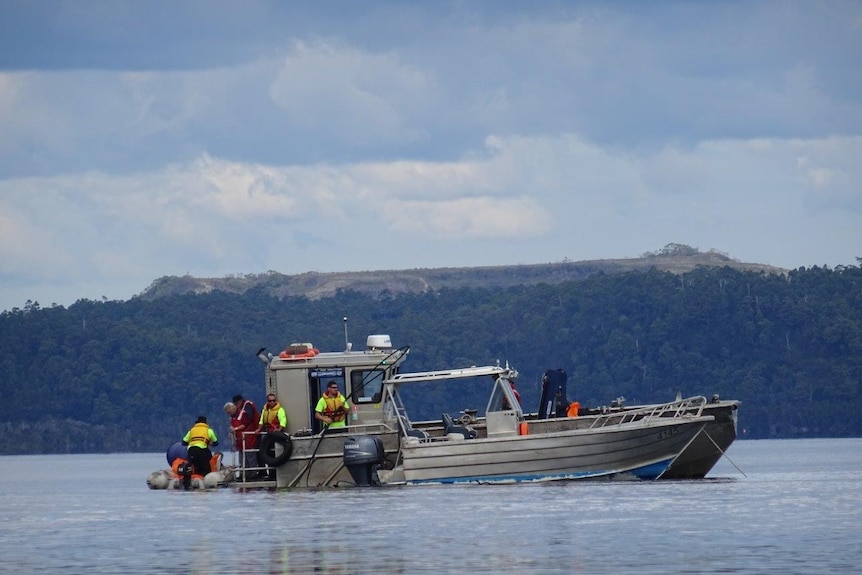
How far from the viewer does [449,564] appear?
2666 cm

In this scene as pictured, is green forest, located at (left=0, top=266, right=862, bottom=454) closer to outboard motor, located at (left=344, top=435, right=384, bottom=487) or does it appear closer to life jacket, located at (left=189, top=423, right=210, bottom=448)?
life jacket, located at (left=189, top=423, right=210, bottom=448)

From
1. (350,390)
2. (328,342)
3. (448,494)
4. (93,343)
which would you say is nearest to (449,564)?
(448,494)

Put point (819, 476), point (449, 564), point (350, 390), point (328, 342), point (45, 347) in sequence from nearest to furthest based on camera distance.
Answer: point (449, 564)
point (350, 390)
point (819, 476)
point (328, 342)
point (45, 347)

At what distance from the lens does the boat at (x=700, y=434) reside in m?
41.9

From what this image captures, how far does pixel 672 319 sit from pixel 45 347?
5659 centimetres

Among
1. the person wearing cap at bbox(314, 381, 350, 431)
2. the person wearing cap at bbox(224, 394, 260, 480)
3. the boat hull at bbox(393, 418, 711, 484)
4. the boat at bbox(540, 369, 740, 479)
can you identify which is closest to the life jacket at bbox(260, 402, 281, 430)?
the person wearing cap at bbox(224, 394, 260, 480)

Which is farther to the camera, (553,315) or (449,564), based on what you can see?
(553,315)

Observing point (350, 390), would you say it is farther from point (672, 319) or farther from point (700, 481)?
point (672, 319)

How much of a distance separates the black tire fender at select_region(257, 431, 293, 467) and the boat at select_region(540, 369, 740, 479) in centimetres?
547

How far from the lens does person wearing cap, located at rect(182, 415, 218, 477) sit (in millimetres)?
44250

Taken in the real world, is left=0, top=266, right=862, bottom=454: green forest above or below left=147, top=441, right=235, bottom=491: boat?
above

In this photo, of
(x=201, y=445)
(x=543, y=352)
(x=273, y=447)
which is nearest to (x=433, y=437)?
(x=273, y=447)

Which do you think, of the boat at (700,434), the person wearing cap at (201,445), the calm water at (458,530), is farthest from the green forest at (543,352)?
the calm water at (458,530)

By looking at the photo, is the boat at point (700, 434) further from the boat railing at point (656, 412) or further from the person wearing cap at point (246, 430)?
the person wearing cap at point (246, 430)
